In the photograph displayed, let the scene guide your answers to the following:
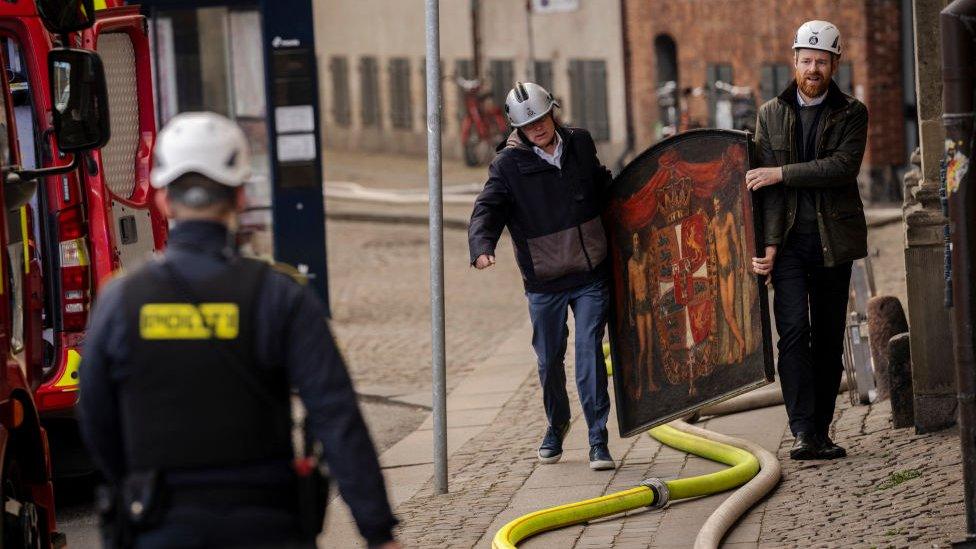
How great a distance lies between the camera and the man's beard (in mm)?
8938

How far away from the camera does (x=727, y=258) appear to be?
9031 millimetres

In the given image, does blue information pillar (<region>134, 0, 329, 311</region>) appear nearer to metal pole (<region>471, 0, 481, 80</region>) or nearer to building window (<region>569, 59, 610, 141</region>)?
building window (<region>569, 59, 610, 141</region>)

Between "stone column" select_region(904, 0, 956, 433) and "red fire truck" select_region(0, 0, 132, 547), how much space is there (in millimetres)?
3726

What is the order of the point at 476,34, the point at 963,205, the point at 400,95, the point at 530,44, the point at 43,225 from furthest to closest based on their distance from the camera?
the point at 400,95 < the point at 476,34 < the point at 530,44 < the point at 43,225 < the point at 963,205

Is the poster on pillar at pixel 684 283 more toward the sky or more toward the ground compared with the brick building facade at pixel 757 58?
more toward the ground

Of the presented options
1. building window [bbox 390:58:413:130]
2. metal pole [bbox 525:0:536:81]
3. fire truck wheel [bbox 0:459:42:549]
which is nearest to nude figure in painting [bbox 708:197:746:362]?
fire truck wheel [bbox 0:459:42:549]

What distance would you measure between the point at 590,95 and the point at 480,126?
1685 millimetres

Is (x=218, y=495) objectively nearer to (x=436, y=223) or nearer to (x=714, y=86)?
(x=436, y=223)

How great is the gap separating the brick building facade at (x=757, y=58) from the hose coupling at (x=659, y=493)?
1553cm

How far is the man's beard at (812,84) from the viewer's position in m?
8.94

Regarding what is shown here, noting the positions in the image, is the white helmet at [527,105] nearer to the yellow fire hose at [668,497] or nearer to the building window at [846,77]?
the yellow fire hose at [668,497]

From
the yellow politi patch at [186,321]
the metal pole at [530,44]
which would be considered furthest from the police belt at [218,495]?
the metal pole at [530,44]

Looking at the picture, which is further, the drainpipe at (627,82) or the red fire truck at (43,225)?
the drainpipe at (627,82)

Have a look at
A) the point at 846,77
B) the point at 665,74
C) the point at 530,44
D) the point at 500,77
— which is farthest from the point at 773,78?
the point at 500,77
